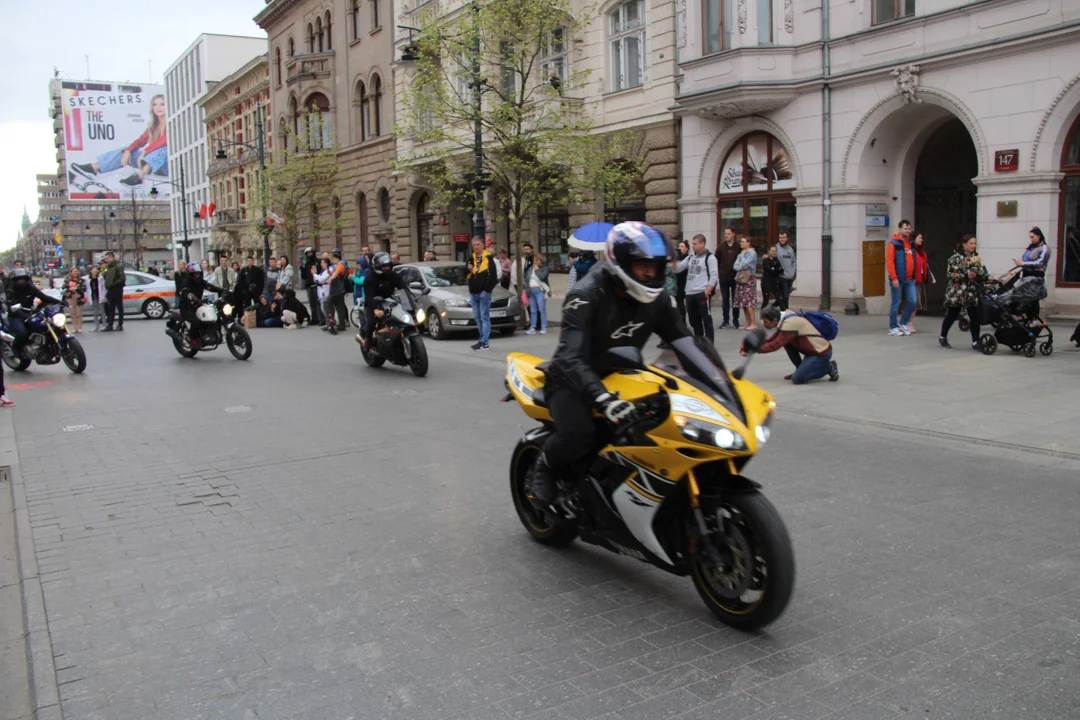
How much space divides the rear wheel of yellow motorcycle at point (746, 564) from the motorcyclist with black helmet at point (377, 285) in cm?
982

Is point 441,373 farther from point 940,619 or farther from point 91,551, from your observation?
point 940,619

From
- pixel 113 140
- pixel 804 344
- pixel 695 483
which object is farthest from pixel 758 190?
pixel 113 140

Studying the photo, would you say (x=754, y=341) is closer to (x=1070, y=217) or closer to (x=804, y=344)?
(x=804, y=344)

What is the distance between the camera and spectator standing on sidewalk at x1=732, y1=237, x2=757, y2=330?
644 inches

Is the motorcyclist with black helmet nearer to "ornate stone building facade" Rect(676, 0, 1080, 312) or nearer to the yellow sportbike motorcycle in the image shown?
the yellow sportbike motorcycle

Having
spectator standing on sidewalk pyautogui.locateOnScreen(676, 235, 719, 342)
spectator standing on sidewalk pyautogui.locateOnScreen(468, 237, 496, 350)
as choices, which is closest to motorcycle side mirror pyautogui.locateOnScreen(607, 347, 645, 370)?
spectator standing on sidewalk pyautogui.locateOnScreen(676, 235, 719, 342)

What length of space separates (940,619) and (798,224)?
17134 millimetres

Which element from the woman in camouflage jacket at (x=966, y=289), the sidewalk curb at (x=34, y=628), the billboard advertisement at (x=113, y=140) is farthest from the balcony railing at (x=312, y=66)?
the billboard advertisement at (x=113, y=140)

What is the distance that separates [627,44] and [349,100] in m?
19.3

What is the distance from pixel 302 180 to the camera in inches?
1580

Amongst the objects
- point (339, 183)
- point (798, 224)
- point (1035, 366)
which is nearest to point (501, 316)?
point (798, 224)

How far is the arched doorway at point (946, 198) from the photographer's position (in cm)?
2022

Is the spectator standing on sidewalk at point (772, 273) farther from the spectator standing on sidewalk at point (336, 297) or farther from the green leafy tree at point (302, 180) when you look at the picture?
the green leafy tree at point (302, 180)

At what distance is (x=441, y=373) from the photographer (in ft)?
42.5
